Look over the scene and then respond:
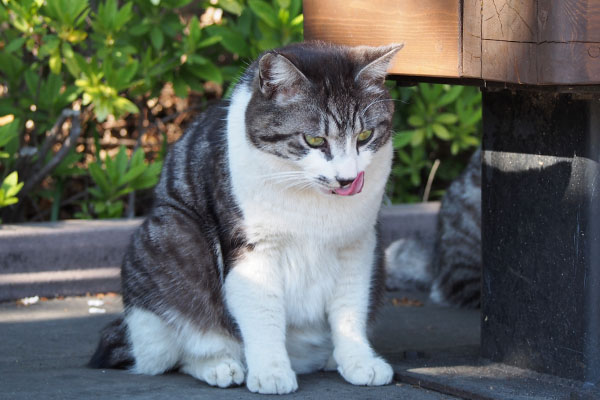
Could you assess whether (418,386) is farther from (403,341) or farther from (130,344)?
(130,344)

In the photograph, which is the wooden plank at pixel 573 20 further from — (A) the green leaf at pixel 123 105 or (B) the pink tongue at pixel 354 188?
(A) the green leaf at pixel 123 105

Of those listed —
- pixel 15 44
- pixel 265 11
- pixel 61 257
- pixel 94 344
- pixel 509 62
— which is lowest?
pixel 94 344

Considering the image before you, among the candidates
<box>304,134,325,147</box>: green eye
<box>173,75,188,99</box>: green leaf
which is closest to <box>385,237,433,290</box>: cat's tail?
<box>173,75,188,99</box>: green leaf

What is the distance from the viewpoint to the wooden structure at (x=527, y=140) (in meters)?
2.46

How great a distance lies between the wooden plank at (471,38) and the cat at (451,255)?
1688mm

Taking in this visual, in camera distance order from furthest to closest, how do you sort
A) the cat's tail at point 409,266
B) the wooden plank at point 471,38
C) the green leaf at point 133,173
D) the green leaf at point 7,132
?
1. the cat's tail at point 409,266
2. the green leaf at point 133,173
3. the green leaf at point 7,132
4. the wooden plank at point 471,38

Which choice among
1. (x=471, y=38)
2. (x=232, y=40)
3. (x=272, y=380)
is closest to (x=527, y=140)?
(x=471, y=38)

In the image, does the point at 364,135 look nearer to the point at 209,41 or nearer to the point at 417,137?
the point at 209,41

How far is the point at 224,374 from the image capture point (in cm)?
299

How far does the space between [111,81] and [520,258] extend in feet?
7.57

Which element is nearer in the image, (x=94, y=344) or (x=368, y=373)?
(x=368, y=373)

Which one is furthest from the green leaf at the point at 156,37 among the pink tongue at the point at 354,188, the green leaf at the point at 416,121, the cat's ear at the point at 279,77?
the pink tongue at the point at 354,188

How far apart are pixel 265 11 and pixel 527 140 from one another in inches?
76.8

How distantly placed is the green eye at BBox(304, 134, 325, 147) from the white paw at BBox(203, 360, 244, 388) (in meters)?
0.82
